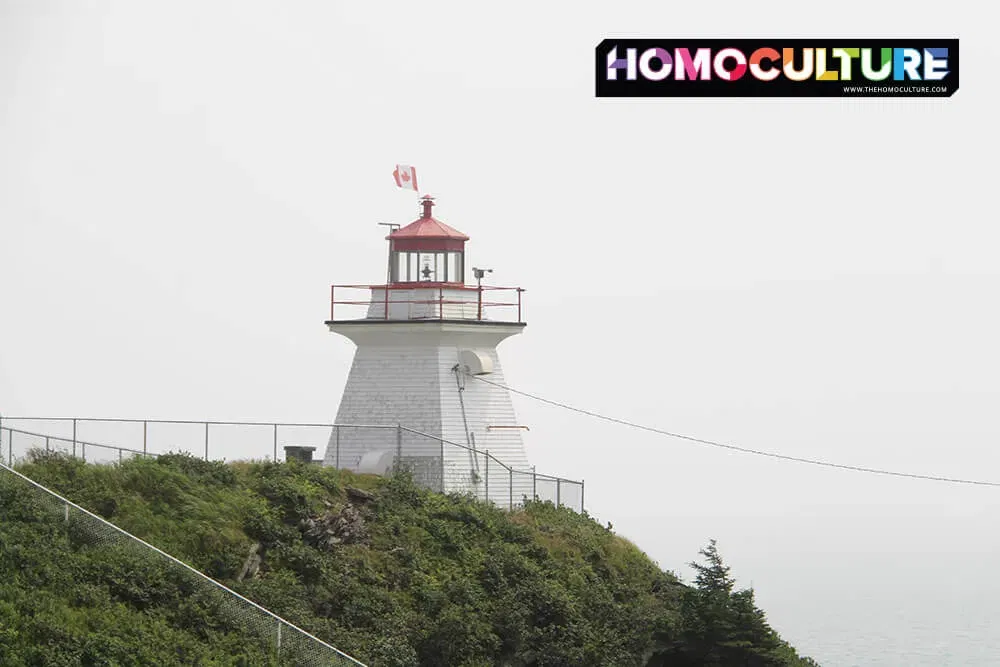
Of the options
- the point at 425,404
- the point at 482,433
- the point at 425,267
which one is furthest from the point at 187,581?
the point at 425,267

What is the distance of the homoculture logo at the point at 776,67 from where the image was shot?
36125mm

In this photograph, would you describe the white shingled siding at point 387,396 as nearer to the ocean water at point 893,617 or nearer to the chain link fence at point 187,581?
the chain link fence at point 187,581

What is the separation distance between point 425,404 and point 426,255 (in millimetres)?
3146

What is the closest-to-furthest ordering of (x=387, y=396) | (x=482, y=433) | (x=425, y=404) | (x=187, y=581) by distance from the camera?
1. (x=187, y=581)
2. (x=425, y=404)
3. (x=387, y=396)
4. (x=482, y=433)

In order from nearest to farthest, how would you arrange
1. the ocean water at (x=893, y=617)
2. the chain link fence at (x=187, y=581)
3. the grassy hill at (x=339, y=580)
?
the grassy hill at (x=339, y=580) → the chain link fence at (x=187, y=581) → the ocean water at (x=893, y=617)

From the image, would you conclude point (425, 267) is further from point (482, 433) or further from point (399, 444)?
point (399, 444)

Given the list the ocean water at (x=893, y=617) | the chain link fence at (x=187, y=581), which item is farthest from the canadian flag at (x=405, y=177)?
the ocean water at (x=893, y=617)

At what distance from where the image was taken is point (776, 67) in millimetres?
37156

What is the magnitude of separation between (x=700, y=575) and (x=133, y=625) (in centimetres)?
1054

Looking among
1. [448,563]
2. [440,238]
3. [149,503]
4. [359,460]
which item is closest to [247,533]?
[149,503]

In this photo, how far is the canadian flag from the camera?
3675 cm

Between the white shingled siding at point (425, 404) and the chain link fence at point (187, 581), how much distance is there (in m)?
8.83

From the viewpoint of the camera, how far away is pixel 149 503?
27547mm

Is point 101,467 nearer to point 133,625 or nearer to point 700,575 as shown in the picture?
point 133,625
